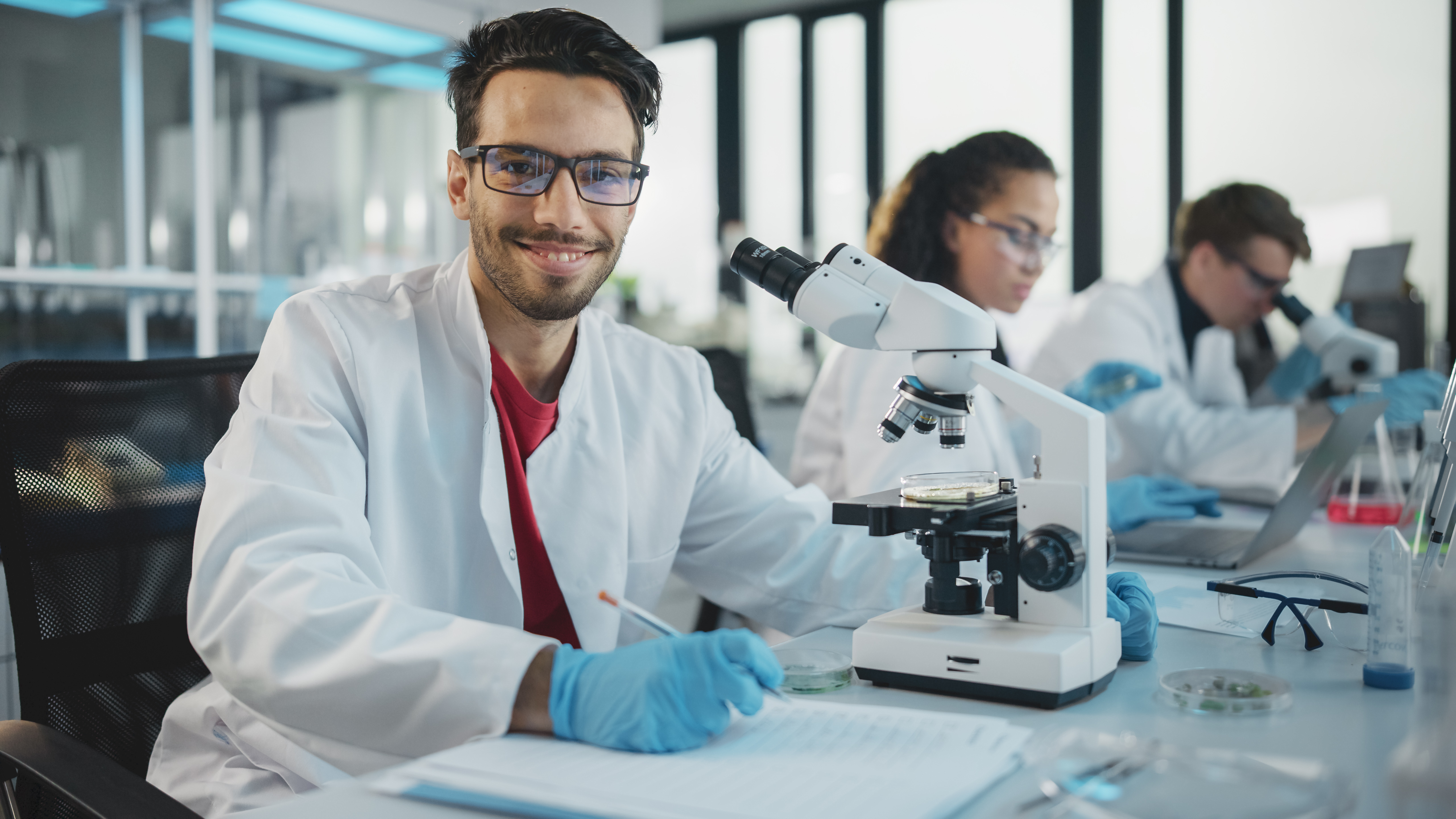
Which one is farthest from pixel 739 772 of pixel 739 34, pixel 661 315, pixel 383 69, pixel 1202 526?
pixel 739 34

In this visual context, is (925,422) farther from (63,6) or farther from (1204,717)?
(63,6)

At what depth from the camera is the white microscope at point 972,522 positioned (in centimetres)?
90

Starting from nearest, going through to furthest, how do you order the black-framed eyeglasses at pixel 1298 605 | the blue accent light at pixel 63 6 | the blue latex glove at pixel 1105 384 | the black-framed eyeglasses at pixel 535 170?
the black-framed eyeglasses at pixel 1298 605 < the black-framed eyeglasses at pixel 535 170 < the blue latex glove at pixel 1105 384 < the blue accent light at pixel 63 6

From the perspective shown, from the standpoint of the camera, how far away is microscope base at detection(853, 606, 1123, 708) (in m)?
0.87

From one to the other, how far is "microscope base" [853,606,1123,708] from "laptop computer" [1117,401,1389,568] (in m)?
0.64

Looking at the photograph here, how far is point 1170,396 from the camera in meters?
2.61

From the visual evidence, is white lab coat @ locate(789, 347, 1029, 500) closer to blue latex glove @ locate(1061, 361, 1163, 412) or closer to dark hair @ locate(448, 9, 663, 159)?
blue latex glove @ locate(1061, 361, 1163, 412)

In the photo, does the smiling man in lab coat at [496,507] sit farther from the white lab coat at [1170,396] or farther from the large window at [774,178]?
the large window at [774,178]

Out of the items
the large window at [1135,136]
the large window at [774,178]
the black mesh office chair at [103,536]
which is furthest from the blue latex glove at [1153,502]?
the large window at [774,178]

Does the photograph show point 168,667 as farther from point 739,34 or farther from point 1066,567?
point 739,34

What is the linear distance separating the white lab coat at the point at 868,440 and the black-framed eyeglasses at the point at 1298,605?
1.83 feet

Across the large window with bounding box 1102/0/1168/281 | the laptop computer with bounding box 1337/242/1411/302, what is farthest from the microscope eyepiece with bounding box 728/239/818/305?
the large window with bounding box 1102/0/1168/281

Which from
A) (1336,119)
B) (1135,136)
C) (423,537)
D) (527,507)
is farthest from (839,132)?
(423,537)

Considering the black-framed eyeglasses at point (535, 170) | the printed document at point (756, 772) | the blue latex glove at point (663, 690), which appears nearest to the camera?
the printed document at point (756, 772)
